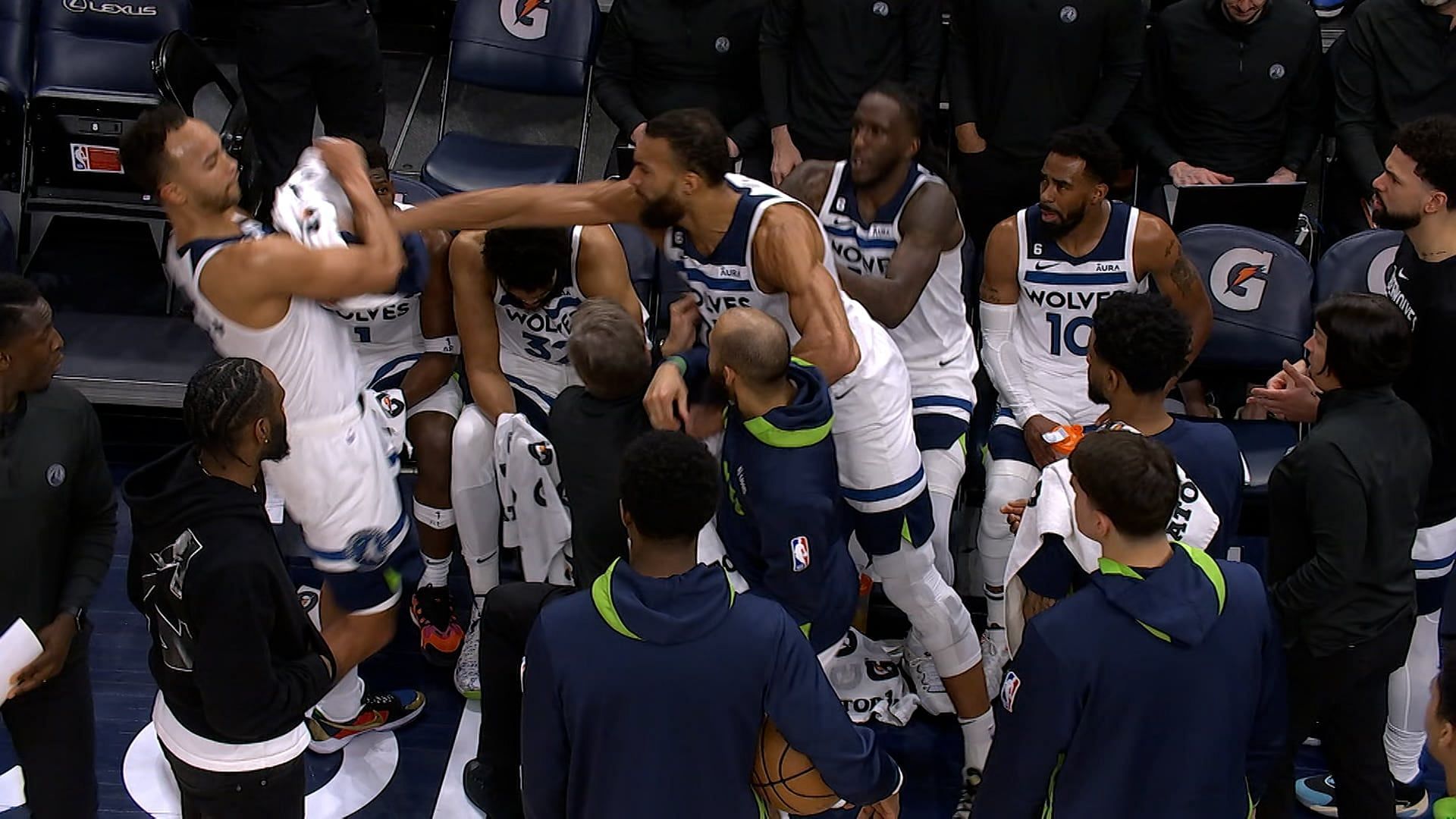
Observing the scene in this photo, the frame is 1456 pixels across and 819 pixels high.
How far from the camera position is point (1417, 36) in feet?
19.8

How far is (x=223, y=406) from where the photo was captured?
2.98 metres

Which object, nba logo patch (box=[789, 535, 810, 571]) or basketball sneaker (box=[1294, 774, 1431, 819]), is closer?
nba logo patch (box=[789, 535, 810, 571])

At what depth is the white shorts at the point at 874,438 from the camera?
4031mm

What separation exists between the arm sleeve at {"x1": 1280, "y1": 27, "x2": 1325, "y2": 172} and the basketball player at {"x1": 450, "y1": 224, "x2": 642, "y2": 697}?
3241 mm

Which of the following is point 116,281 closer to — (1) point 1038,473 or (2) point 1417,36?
(1) point 1038,473

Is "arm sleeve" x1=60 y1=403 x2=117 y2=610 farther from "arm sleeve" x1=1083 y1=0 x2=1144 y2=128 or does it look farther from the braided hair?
"arm sleeve" x1=1083 y1=0 x2=1144 y2=128

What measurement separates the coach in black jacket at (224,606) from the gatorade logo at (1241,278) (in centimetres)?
362

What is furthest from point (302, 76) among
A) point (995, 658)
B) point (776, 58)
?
point (995, 658)

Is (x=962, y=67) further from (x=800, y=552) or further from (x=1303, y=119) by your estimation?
(x=800, y=552)

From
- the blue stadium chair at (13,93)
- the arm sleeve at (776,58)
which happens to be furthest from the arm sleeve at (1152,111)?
the blue stadium chair at (13,93)

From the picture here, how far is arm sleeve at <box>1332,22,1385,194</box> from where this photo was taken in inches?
239

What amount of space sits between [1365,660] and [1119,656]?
1.16 metres

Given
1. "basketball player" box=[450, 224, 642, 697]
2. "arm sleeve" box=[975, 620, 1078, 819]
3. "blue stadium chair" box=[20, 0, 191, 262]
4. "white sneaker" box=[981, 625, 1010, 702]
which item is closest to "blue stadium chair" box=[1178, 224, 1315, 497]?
"white sneaker" box=[981, 625, 1010, 702]

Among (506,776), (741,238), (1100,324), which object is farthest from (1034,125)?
(506,776)
